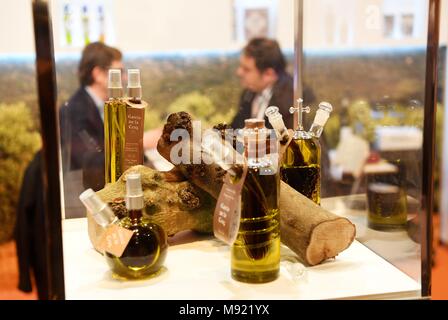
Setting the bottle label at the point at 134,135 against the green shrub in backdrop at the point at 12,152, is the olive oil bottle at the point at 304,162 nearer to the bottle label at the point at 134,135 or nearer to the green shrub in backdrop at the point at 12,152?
the bottle label at the point at 134,135

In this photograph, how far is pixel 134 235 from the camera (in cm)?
97

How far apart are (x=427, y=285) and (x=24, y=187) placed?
700 millimetres

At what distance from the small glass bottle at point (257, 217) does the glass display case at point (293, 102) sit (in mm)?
35

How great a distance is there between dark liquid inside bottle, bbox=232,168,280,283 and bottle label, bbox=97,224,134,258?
0.19 m

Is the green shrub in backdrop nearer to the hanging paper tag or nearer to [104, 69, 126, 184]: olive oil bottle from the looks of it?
[104, 69, 126, 184]: olive oil bottle

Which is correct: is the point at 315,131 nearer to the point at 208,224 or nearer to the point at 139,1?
the point at 208,224

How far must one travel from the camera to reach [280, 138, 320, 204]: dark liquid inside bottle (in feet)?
4.06

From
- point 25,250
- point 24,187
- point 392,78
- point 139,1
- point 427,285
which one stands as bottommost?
point 427,285

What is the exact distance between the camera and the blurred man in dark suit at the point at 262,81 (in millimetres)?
1644

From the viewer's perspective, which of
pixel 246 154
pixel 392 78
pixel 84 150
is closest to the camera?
pixel 246 154

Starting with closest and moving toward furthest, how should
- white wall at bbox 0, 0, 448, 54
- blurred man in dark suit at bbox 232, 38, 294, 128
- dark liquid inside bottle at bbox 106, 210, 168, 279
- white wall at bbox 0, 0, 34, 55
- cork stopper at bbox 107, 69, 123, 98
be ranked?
dark liquid inside bottle at bbox 106, 210, 168, 279, white wall at bbox 0, 0, 34, 55, cork stopper at bbox 107, 69, 123, 98, white wall at bbox 0, 0, 448, 54, blurred man in dark suit at bbox 232, 38, 294, 128

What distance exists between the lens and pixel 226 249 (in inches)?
46.8

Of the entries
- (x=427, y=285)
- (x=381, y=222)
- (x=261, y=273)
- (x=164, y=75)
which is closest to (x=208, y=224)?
(x=261, y=273)

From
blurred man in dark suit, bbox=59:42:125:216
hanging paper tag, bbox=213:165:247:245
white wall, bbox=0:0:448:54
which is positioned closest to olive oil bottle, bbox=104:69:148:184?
blurred man in dark suit, bbox=59:42:125:216
